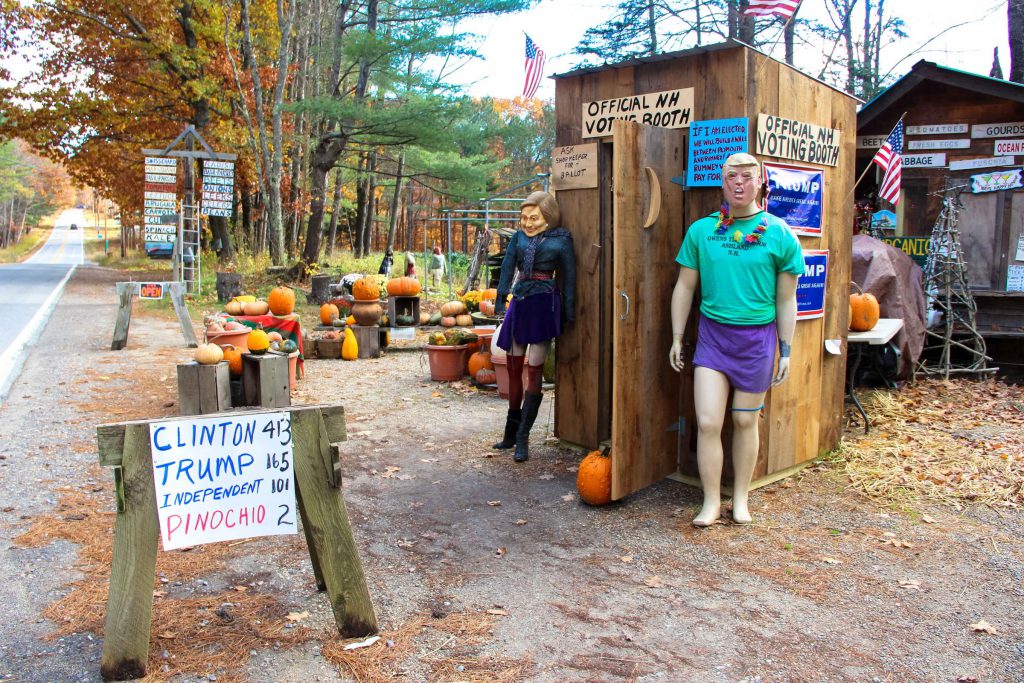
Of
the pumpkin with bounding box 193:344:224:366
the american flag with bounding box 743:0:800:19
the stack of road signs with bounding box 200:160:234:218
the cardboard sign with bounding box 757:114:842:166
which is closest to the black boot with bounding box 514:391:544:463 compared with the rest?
the cardboard sign with bounding box 757:114:842:166

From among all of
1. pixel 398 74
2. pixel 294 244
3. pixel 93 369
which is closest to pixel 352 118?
pixel 398 74

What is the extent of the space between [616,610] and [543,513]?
53.2 inches

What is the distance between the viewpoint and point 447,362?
30.2 ft

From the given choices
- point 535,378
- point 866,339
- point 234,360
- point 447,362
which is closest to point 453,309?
point 447,362

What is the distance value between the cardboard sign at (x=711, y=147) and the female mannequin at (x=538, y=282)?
111 cm

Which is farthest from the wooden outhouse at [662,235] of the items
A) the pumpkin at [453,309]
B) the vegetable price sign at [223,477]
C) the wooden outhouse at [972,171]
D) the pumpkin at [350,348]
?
the pumpkin at [350,348]

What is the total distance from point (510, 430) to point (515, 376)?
49cm

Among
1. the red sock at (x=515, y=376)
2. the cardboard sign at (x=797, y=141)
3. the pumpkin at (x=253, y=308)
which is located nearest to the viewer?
the cardboard sign at (x=797, y=141)

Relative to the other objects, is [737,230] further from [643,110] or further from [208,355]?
[208,355]

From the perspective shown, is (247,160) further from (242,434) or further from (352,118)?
(242,434)

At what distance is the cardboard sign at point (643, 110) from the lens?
5.09 m

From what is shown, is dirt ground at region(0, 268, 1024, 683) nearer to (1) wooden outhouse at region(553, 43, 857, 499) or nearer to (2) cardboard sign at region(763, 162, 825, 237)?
(1) wooden outhouse at region(553, 43, 857, 499)

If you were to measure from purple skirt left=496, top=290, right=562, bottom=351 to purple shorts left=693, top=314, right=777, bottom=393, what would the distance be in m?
1.52

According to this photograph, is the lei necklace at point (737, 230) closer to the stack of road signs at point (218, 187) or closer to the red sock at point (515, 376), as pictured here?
the red sock at point (515, 376)
